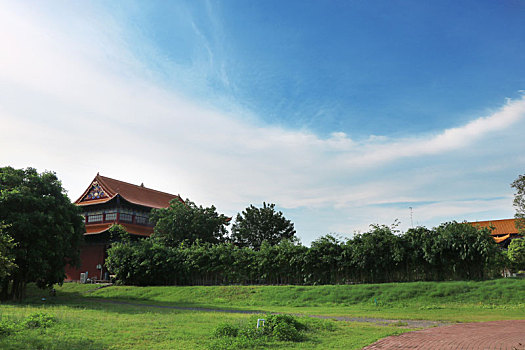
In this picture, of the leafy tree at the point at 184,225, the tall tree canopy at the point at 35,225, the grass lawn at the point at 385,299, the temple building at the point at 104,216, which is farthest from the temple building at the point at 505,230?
the tall tree canopy at the point at 35,225

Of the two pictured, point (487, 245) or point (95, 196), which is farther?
point (95, 196)

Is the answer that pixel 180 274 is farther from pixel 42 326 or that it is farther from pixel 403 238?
pixel 42 326

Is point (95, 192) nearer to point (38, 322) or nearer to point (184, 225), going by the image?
point (184, 225)

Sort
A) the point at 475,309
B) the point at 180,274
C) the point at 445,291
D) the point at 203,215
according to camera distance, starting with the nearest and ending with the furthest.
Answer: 1. the point at 475,309
2. the point at 445,291
3. the point at 180,274
4. the point at 203,215

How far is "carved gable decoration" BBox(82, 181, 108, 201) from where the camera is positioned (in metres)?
35.3

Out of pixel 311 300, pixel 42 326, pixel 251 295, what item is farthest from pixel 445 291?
pixel 42 326

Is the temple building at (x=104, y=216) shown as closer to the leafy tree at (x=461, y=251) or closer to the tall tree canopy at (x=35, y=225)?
the tall tree canopy at (x=35, y=225)

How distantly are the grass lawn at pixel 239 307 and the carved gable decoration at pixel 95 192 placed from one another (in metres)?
8.57

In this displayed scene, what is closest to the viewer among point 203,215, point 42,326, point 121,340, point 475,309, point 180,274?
point 121,340

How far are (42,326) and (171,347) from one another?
366 cm

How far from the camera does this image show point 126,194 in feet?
117

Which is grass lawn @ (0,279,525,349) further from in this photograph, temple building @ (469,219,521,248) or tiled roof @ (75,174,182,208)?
temple building @ (469,219,521,248)

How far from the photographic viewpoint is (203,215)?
109 ft

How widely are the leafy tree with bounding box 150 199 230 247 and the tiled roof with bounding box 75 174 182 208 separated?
3561 millimetres
